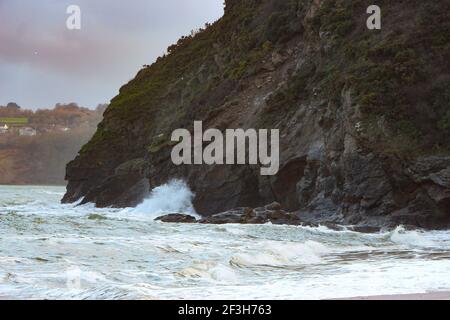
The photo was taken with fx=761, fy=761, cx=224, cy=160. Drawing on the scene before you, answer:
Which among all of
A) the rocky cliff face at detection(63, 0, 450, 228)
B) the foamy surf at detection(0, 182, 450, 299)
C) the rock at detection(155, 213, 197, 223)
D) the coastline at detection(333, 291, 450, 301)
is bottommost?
the rock at detection(155, 213, 197, 223)

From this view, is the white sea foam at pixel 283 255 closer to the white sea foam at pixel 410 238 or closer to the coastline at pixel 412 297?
the white sea foam at pixel 410 238

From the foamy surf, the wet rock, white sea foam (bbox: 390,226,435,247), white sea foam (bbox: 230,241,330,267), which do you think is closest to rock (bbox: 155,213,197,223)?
the wet rock

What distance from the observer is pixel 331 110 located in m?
30.5

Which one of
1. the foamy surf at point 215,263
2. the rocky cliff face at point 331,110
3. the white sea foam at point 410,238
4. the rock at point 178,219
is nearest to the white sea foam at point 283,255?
the foamy surf at point 215,263

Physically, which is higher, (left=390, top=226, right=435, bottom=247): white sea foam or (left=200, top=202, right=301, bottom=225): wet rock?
(left=200, top=202, right=301, bottom=225): wet rock

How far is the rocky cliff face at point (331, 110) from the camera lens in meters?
26.4

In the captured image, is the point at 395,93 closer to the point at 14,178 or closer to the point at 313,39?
the point at 313,39

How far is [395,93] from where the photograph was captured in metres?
28.8

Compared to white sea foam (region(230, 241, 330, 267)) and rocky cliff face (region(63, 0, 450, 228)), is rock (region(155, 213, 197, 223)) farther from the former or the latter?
white sea foam (region(230, 241, 330, 267))

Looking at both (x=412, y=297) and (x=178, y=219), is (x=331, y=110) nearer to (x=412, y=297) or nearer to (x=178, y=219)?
(x=178, y=219)

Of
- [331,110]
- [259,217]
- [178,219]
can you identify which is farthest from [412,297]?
[178,219]

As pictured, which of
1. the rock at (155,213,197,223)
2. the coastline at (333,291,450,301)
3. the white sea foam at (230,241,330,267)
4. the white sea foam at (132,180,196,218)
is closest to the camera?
the coastline at (333,291,450,301)

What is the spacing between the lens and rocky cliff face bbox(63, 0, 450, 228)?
26.4m
